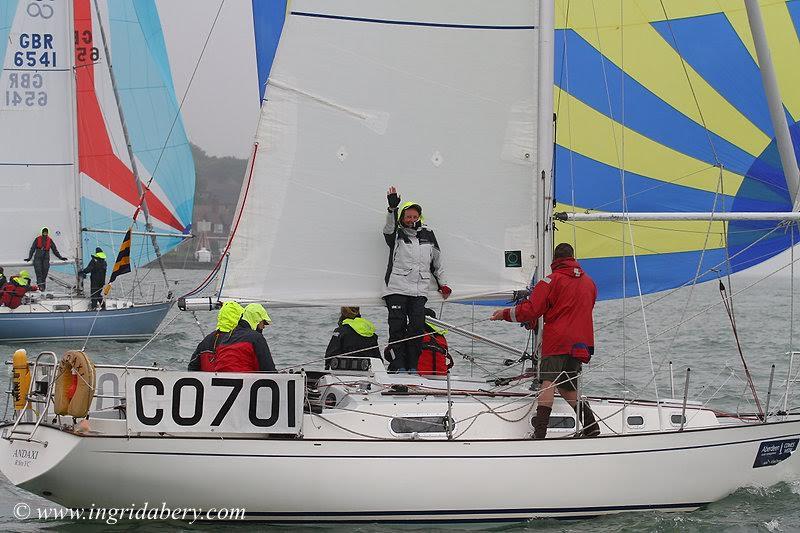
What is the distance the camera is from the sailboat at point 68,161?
1992 centimetres

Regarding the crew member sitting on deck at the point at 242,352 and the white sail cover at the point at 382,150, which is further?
the white sail cover at the point at 382,150

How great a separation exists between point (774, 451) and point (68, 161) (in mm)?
16100

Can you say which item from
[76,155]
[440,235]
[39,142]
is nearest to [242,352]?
[440,235]

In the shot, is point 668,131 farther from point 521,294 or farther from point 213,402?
point 213,402

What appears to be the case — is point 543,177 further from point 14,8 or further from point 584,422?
point 14,8

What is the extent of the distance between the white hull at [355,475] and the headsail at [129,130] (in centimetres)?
1428

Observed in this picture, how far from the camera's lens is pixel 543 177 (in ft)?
26.2

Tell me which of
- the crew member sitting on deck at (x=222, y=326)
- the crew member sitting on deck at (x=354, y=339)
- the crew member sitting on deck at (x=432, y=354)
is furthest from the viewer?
the crew member sitting on deck at (x=432, y=354)

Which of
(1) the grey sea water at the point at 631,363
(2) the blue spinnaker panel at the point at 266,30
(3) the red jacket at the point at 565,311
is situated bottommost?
(1) the grey sea water at the point at 631,363

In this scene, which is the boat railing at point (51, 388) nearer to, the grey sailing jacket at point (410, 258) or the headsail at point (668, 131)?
the grey sailing jacket at point (410, 258)

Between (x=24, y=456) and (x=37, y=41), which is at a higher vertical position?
(x=37, y=41)

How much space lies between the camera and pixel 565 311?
24.3ft

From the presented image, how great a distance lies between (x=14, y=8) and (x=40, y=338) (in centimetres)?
667

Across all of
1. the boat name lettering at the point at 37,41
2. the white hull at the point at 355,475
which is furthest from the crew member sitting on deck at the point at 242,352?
the boat name lettering at the point at 37,41
